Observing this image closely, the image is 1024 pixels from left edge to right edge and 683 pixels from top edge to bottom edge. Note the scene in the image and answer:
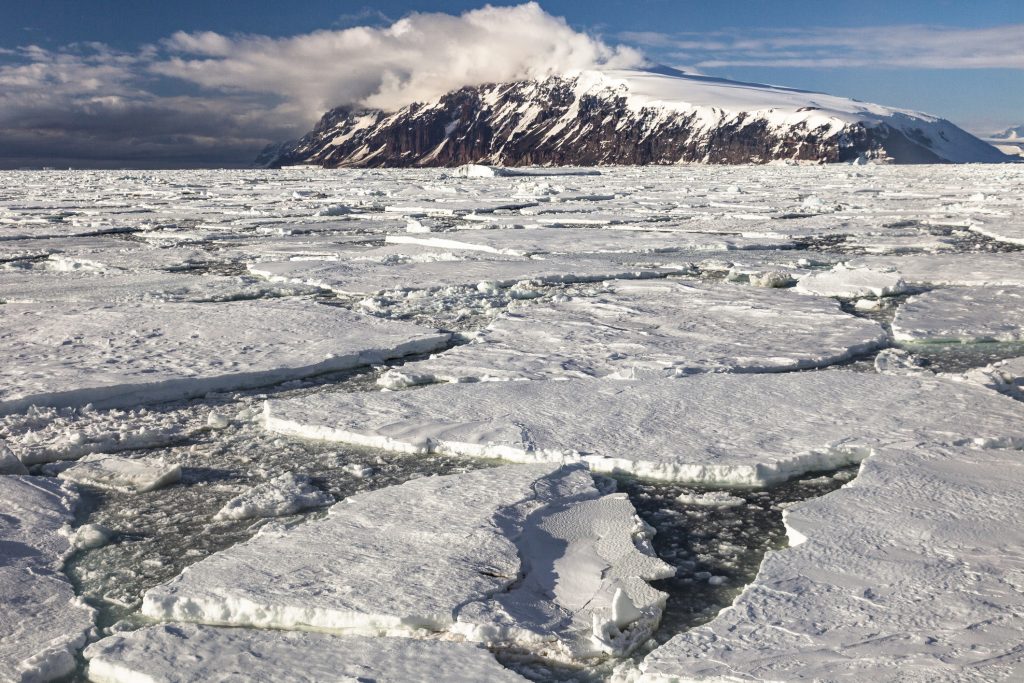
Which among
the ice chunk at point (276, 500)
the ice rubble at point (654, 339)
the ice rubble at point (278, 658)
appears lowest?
the ice chunk at point (276, 500)

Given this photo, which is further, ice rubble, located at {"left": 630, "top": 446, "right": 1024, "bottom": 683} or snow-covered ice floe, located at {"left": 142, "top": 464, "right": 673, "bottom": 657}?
snow-covered ice floe, located at {"left": 142, "top": 464, "right": 673, "bottom": 657}

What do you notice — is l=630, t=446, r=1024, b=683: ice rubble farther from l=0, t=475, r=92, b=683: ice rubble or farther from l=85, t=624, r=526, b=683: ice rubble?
l=0, t=475, r=92, b=683: ice rubble

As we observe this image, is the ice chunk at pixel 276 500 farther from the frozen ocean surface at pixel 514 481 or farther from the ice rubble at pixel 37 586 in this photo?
the ice rubble at pixel 37 586

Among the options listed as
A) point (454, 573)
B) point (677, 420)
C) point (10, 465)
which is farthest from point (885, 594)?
point (10, 465)

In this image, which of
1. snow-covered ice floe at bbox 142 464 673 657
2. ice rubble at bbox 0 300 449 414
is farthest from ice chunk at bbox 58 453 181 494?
ice rubble at bbox 0 300 449 414

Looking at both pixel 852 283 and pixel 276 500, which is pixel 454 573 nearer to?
pixel 276 500

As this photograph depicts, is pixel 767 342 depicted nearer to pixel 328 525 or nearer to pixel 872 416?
pixel 872 416

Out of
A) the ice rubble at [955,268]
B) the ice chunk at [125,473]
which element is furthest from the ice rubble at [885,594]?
the ice rubble at [955,268]
